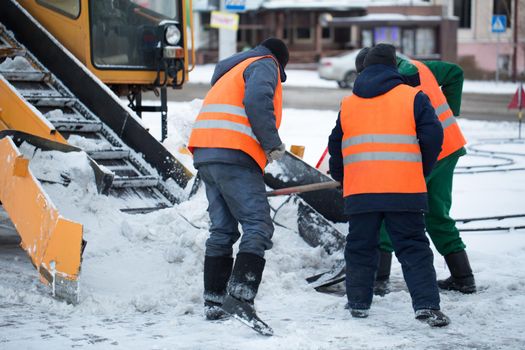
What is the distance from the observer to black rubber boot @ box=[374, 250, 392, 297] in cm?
582

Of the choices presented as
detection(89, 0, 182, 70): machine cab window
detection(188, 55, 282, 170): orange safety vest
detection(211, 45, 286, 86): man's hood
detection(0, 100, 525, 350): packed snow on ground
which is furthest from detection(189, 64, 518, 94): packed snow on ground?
detection(188, 55, 282, 170): orange safety vest

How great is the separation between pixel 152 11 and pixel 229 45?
8.42 meters

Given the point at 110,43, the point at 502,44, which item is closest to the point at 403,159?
the point at 110,43

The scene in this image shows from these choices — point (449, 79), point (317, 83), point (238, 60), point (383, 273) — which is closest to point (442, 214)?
point (383, 273)

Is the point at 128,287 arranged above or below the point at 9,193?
below

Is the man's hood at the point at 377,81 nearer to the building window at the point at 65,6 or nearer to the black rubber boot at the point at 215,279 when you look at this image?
the black rubber boot at the point at 215,279

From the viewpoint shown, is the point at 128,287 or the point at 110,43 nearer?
the point at 128,287

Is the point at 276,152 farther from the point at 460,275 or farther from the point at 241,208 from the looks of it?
the point at 460,275

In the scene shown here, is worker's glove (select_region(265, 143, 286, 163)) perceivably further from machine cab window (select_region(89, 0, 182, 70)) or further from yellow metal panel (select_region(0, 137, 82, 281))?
machine cab window (select_region(89, 0, 182, 70))

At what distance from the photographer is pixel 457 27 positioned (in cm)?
3791

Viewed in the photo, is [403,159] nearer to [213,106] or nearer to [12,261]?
[213,106]

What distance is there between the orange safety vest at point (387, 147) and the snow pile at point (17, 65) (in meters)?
3.43

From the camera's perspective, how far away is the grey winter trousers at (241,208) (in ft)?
16.4

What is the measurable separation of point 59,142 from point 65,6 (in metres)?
2.29
